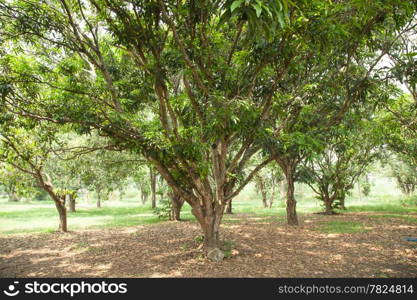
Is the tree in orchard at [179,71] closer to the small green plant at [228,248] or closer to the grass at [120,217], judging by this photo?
the small green plant at [228,248]

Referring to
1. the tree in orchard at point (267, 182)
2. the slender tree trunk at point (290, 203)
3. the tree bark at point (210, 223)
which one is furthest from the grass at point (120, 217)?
the tree bark at point (210, 223)

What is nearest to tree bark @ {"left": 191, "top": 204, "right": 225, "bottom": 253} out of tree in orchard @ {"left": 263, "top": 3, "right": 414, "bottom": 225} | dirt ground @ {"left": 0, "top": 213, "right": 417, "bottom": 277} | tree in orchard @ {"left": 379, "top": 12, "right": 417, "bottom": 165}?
dirt ground @ {"left": 0, "top": 213, "right": 417, "bottom": 277}

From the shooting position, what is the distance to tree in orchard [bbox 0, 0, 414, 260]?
5.38 metres

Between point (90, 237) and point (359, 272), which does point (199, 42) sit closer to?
point (359, 272)

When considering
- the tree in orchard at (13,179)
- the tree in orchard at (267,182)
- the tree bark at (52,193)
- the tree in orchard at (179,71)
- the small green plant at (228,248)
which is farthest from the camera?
the tree in orchard at (267,182)

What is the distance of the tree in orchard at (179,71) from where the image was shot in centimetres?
538

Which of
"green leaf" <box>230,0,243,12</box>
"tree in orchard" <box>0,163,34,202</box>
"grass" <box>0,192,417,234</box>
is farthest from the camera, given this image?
"grass" <box>0,192,417,234</box>

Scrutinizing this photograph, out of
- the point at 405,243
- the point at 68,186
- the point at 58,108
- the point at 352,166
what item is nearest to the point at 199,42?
the point at 58,108

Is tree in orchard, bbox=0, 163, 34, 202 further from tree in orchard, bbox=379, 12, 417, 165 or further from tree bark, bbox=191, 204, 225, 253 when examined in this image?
tree in orchard, bbox=379, 12, 417, 165

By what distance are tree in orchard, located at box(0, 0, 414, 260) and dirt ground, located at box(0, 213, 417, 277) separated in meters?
1.10

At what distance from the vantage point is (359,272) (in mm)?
6219

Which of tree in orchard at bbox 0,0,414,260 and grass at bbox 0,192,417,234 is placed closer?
tree in orchard at bbox 0,0,414,260

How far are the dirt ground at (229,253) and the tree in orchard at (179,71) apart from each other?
1.10 m

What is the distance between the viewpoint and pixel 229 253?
7781 mm
